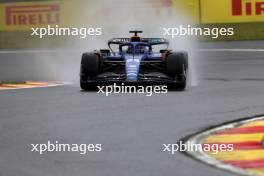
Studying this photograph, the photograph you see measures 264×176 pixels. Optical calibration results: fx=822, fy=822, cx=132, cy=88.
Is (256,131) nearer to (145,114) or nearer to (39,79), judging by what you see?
(145,114)

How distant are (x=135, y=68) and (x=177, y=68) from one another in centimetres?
69

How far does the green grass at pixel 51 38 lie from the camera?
27.6 m

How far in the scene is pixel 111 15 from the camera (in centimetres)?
2708

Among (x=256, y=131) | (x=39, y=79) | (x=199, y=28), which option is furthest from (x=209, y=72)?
(x=199, y=28)

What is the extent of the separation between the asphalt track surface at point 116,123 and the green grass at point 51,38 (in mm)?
11586
